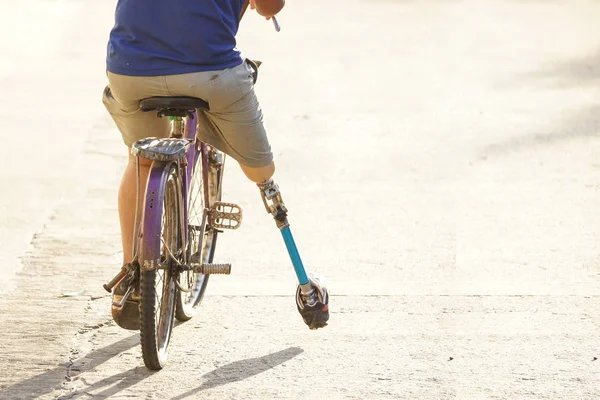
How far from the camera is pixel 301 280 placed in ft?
14.6

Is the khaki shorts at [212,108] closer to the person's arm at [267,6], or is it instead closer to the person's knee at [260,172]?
the person's knee at [260,172]

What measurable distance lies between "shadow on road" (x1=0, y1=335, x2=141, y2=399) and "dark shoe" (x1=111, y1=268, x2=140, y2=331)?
21cm

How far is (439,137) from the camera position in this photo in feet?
24.8

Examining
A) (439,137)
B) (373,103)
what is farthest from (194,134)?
(373,103)

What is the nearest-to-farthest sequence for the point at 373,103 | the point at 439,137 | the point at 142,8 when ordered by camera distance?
1. the point at 142,8
2. the point at 439,137
3. the point at 373,103

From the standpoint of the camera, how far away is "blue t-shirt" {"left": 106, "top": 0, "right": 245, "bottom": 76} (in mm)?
3924

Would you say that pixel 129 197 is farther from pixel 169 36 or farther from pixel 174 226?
pixel 169 36

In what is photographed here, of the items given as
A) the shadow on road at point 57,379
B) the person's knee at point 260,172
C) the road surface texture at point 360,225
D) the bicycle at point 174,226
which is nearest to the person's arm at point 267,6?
the bicycle at point 174,226

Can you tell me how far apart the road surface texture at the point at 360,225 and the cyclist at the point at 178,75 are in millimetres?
592

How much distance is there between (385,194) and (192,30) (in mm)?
2793

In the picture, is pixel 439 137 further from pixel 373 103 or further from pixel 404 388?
pixel 404 388

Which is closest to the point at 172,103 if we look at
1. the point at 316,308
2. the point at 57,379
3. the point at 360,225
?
the point at 316,308

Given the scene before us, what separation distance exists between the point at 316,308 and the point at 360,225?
1.65 m

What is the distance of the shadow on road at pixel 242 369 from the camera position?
420 centimetres
